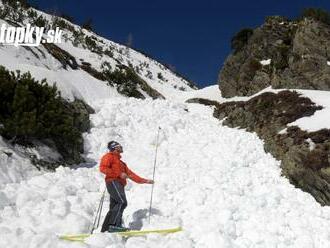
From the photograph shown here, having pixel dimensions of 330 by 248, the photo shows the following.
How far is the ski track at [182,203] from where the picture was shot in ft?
34.1

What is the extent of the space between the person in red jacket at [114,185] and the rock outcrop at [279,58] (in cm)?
2002

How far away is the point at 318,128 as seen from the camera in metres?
18.3

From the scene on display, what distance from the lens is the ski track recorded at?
1038 centimetres

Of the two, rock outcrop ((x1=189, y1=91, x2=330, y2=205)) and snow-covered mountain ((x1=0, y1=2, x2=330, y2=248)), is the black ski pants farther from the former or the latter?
rock outcrop ((x1=189, y1=91, x2=330, y2=205))

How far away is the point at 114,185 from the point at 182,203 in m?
2.58

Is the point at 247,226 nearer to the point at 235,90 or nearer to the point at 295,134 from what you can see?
the point at 295,134

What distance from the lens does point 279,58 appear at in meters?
32.9

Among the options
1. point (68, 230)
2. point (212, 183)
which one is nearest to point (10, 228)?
point (68, 230)

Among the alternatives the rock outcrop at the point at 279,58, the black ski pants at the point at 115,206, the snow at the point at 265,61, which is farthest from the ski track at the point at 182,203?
the snow at the point at 265,61

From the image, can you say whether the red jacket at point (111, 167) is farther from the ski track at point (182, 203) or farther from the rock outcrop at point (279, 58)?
the rock outcrop at point (279, 58)

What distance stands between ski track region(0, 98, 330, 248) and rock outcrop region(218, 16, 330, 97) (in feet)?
38.4

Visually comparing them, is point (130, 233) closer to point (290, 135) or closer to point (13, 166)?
point (13, 166)

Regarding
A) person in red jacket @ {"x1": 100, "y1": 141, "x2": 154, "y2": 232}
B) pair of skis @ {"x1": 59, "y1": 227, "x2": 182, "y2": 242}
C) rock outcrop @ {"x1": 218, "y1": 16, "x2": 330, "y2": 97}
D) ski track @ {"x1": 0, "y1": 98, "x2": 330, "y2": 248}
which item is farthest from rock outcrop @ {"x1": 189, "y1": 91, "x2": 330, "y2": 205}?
person in red jacket @ {"x1": 100, "y1": 141, "x2": 154, "y2": 232}

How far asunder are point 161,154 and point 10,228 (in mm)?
9366
